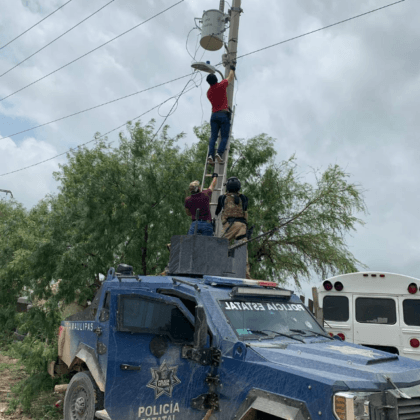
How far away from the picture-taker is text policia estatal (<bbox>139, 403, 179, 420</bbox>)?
4746 millimetres

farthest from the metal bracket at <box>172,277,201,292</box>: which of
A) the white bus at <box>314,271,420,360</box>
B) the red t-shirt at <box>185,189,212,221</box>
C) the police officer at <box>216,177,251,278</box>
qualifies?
the white bus at <box>314,271,420,360</box>

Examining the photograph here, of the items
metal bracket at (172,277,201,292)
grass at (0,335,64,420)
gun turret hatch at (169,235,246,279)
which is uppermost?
gun turret hatch at (169,235,246,279)

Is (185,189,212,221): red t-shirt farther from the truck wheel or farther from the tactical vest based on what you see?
the truck wheel

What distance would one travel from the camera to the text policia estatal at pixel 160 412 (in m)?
4.75

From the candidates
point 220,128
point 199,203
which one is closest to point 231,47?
point 220,128

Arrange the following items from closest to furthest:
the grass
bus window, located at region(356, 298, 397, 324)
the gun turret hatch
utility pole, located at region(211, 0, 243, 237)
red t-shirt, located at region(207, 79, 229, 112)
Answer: the gun turret hatch < bus window, located at region(356, 298, 397, 324) < the grass < red t-shirt, located at region(207, 79, 229, 112) < utility pole, located at region(211, 0, 243, 237)

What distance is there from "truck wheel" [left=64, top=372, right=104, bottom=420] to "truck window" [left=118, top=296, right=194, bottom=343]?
1.28 meters

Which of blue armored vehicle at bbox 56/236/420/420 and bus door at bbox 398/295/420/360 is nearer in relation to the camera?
blue armored vehicle at bbox 56/236/420/420

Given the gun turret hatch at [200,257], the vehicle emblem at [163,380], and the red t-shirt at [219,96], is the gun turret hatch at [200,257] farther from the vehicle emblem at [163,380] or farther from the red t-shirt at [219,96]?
the red t-shirt at [219,96]

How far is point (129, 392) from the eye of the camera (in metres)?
4.89

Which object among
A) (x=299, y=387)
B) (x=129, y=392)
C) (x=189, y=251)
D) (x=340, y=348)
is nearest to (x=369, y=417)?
(x=299, y=387)

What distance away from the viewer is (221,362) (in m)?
4.44

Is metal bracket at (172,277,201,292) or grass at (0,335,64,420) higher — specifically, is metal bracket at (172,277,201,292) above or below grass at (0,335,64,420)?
above

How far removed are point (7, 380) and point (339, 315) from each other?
8.95 meters
